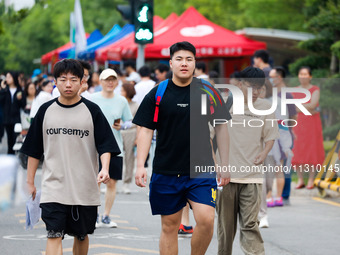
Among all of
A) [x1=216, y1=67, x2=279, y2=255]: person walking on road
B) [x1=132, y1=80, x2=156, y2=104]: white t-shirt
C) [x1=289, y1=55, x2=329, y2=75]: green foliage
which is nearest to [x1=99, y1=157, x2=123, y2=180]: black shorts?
[x1=216, y1=67, x2=279, y2=255]: person walking on road

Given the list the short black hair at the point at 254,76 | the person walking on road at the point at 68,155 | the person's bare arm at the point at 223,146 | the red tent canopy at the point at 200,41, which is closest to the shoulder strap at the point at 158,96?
the person walking on road at the point at 68,155

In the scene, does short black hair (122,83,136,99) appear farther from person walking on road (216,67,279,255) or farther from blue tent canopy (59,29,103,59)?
blue tent canopy (59,29,103,59)

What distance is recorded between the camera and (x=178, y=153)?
5988 millimetres

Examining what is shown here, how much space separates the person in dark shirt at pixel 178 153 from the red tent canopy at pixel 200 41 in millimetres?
14922

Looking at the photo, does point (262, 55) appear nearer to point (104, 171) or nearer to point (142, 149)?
point (142, 149)

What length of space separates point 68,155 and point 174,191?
0.90 metres

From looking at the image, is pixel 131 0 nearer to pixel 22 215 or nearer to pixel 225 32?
pixel 22 215

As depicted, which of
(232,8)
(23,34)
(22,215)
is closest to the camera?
(22,215)

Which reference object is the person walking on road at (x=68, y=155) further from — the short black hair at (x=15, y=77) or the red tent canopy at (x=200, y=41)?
the red tent canopy at (x=200, y=41)

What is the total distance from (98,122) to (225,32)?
683 inches

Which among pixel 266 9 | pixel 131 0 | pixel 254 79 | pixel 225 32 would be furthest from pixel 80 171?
pixel 266 9

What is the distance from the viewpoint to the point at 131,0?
41.9 feet

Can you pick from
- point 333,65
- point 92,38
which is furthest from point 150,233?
point 92,38

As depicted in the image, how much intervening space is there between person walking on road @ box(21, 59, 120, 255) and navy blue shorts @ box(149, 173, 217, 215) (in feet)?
1.47
